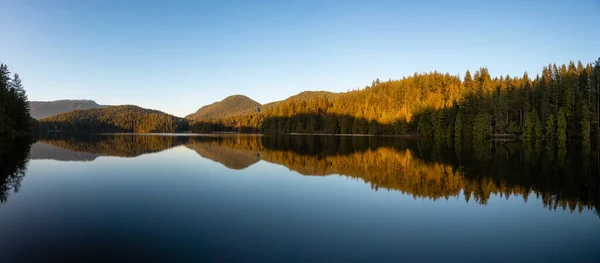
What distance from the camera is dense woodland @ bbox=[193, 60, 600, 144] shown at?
250 ft

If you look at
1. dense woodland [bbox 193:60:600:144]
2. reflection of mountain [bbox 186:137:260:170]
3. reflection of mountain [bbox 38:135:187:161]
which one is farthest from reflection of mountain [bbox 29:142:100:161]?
dense woodland [bbox 193:60:600:144]

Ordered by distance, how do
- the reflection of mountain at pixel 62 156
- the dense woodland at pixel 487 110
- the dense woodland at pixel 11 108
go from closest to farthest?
the reflection of mountain at pixel 62 156 → the dense woodland at pixel 11 108 → the dense woodland at pixel 487 110

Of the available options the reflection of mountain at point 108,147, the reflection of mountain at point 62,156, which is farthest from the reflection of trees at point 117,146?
the reflection of mountain at point 62,156

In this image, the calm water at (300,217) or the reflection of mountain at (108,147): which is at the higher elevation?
the reflection of mountain at (108,147)

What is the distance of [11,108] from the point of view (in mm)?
72938

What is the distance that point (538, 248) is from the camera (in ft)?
34.7

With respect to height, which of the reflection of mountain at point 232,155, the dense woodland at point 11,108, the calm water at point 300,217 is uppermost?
the dense woodland at point 11,108

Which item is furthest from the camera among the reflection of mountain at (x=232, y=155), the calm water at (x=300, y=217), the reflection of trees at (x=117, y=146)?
the reflection of trees at (x=117, y=146)

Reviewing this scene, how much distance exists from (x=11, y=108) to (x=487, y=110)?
4217 inches

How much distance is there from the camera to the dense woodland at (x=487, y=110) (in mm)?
76312

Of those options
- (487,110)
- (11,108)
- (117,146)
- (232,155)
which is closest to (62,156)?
(232,155)

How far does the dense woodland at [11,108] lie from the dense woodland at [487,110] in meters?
90.7

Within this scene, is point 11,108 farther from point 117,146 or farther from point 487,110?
point 487,110

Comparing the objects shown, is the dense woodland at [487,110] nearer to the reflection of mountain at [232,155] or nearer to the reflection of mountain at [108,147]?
the reflection of mountain at [232,155]
